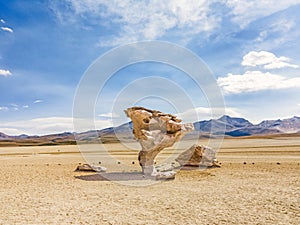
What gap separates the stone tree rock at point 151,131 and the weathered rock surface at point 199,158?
15.1 feet

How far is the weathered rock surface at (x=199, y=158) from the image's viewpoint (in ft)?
73.8

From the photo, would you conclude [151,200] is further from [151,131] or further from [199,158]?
[199,158]

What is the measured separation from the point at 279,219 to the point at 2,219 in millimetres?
8681

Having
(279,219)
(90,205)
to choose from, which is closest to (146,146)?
(90,205)

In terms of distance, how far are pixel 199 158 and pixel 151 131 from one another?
6.15 meters

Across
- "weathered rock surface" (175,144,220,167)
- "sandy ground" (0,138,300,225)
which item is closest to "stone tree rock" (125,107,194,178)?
"sandy ground" (0,138,300,225)

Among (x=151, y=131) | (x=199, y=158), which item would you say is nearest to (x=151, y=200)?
(x=151, y=131)

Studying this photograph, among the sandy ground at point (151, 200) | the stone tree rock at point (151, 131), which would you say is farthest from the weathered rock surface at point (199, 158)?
the sandy ground at point (151, 200)

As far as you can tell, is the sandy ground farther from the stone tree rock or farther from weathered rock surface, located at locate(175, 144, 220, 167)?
weathered rock surface, located at locate(175, 144, 220, 167)

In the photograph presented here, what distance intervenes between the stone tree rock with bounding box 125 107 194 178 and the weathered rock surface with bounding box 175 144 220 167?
4612mm

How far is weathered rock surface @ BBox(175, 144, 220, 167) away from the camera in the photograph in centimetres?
2248

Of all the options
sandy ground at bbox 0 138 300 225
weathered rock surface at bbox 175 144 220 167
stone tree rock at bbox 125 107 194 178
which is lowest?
sandy ground at bbox 0 138 300 225

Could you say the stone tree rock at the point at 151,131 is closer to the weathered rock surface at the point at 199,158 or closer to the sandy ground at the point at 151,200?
the sandy ground at the point at 151,200

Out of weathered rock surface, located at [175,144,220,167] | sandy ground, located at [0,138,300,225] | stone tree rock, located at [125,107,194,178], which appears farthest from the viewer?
weathered rock surface, located at [175,144,220,167]
